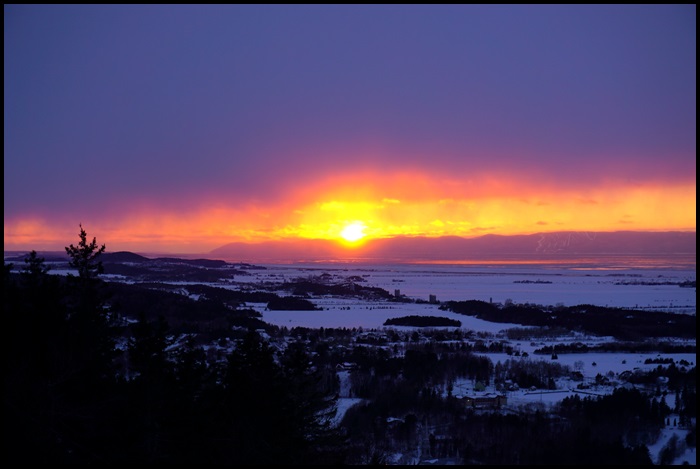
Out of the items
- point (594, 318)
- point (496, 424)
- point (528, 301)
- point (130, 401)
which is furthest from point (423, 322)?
point (130, 401)

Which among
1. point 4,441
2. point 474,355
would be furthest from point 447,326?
point 4,441

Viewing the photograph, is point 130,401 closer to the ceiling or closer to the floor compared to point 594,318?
closer to the ceiling

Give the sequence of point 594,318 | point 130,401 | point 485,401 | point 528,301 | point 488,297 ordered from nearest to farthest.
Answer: point 130,401 < point 485,401 < point 594,318 < point 528,301 < point 488,297

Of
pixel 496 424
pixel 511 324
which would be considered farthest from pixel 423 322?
pixel 496 424

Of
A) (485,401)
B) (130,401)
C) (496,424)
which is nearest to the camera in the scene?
(130,401)

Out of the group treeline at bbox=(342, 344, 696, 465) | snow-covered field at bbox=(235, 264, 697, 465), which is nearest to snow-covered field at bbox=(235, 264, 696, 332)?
snow-covered field at bbox=(235, 264, 697, 465)

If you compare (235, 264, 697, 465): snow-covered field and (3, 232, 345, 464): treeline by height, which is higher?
(3, 232, 345, 464): treeline

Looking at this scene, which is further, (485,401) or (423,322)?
(423,322)

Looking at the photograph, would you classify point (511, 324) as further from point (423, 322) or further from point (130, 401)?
point (130, 401)

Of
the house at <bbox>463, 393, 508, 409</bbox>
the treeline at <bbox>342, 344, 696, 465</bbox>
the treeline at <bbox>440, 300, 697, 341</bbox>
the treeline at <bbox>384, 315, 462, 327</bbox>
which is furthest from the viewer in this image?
the treeline at <bbox>384, 315, 462, 327</bbox>

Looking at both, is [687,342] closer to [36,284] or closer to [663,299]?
[663,299]

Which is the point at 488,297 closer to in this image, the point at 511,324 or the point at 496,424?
the point at 511,324

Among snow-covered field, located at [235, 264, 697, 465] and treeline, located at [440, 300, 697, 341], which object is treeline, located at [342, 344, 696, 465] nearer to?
snow-covered field, located at [235, 264, 697, 465]
